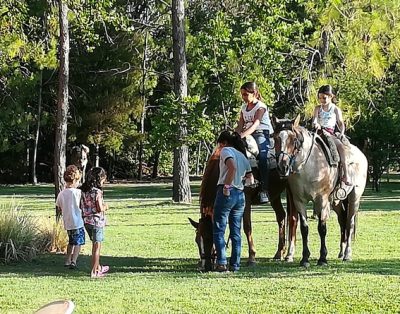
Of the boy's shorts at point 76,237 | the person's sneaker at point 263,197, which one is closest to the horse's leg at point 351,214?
the person's sneaker at point 263,197

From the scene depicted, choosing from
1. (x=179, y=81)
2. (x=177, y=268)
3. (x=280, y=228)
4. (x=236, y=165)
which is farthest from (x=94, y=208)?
(x=179, y=81)

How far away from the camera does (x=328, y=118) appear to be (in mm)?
12211

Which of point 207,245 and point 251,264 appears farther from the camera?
point 251,264

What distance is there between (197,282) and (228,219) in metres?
1.25

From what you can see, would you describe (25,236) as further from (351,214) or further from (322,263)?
(351,214)

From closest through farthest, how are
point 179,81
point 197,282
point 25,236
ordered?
point 197,282, point 25,236, point 179,81

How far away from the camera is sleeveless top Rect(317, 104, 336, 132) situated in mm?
12183

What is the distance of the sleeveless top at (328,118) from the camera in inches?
480

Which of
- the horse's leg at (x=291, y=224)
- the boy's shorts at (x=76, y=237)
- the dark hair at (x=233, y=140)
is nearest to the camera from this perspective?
the dark hair at (x=233, y=140)

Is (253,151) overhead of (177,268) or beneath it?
overhead

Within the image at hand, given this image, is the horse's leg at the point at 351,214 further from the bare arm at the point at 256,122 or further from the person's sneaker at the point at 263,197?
the bare arm at the point at 256,122

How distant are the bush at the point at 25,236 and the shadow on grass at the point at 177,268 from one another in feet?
0.84

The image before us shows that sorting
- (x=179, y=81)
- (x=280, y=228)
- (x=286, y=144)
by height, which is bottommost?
(x=280, y=228)

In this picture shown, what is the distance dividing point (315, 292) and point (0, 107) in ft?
113
